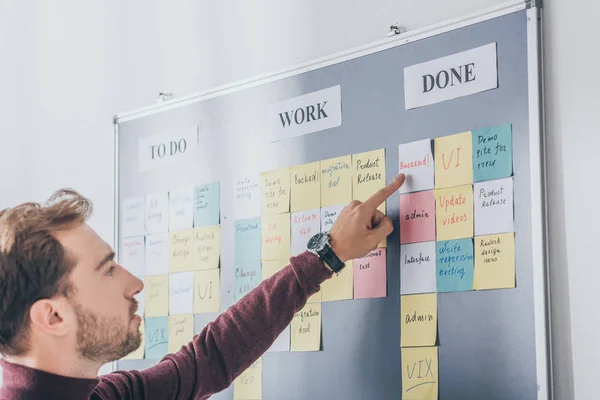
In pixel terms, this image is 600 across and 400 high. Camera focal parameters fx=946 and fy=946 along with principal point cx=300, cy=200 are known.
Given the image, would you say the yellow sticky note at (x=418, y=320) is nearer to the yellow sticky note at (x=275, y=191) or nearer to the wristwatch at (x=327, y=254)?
the wristwatch at (x=327, y=254)

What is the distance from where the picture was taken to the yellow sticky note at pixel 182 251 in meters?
2.24

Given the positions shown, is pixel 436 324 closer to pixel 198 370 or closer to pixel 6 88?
pixel 198 370

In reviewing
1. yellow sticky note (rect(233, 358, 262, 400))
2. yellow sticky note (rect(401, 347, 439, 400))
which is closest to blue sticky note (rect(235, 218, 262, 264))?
yellow sticky note (rect(233, 358, 262, 400))

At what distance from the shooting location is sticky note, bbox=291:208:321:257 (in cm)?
199

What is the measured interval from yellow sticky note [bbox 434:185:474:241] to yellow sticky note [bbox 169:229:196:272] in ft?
2.25

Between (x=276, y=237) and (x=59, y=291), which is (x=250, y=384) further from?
(x=59, y=291)

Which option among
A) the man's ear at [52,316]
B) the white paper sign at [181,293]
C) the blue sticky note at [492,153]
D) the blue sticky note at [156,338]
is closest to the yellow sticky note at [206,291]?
the white paper sign at [181,293]

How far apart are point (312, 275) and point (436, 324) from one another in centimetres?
26

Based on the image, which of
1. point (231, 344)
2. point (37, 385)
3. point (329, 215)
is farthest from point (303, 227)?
point (37, 385)

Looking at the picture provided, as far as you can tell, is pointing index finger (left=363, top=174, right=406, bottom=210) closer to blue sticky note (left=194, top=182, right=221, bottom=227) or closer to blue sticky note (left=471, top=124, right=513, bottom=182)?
blue sticky note (left=471, top=124, right=513, bottom=182)

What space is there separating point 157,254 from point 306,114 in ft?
1.82

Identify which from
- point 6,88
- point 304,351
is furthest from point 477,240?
point 6,88

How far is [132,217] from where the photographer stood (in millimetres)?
2396

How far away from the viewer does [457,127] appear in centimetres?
178
